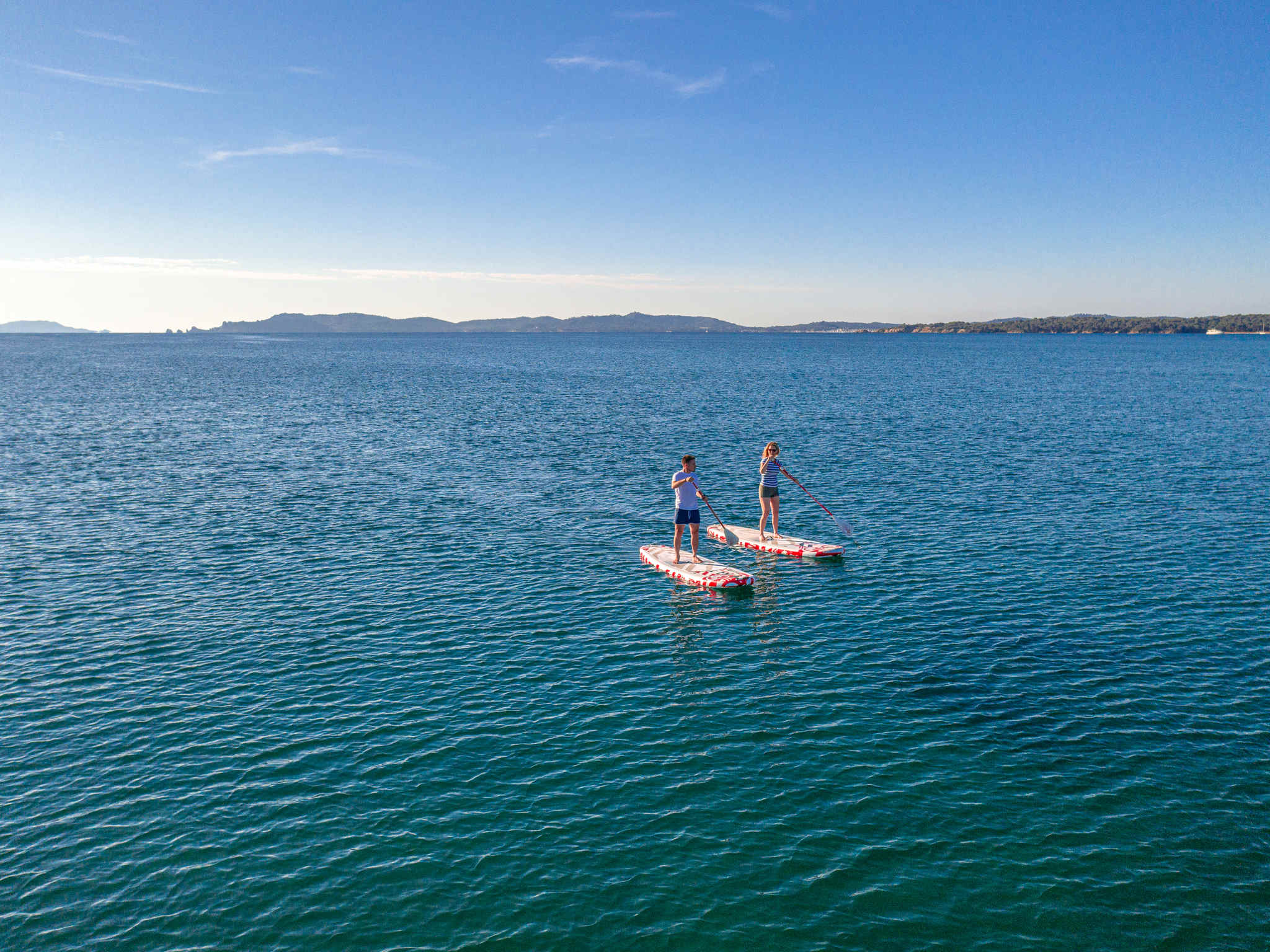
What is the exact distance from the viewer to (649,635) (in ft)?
81.8

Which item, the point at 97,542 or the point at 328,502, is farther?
the point at 328,502

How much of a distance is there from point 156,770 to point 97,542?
69.0 feet

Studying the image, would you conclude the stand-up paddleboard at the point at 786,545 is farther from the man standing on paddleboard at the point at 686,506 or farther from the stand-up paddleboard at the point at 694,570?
the man standing on paddleboard at the point at 686,506

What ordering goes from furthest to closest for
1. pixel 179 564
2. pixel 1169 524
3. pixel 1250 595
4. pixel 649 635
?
pixel 1169 524 < pixel 179 564 < pixel 1250 595 < pixel 649 635

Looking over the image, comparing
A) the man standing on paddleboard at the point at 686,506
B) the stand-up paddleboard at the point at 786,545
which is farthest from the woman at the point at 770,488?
the man standing on paddleboard at the point at 686,506

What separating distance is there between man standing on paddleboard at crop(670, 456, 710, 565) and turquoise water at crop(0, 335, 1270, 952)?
7.44 feet

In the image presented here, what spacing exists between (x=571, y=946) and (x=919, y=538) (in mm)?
26301

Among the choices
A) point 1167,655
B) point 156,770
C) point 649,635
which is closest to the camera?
point 156,770

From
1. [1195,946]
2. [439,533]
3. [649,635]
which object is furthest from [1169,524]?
[439,533]

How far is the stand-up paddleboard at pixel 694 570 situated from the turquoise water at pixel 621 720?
60 centimetres

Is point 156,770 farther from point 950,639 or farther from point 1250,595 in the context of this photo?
point 1250,595

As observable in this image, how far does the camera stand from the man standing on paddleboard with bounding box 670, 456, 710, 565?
29016 mm

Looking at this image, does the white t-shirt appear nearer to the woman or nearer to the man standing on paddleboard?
the man standing on paddleboard

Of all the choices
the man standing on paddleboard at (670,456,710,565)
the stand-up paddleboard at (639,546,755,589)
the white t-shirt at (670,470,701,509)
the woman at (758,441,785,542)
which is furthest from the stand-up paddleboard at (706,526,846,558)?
the white t-shirt at (670,470,701,509)
